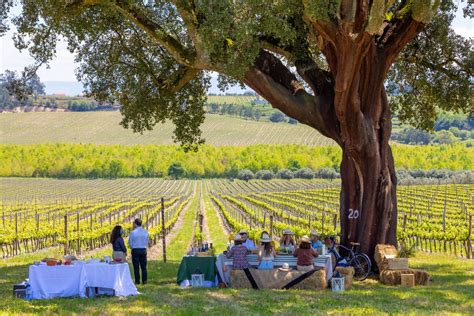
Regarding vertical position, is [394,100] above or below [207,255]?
above

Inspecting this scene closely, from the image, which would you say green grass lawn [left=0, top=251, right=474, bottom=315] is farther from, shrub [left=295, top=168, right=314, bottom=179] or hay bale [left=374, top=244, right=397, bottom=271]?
shrub [left=295, top=168, right=314, bottom=179]

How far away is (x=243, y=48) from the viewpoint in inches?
674

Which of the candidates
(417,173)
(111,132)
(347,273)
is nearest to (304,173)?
(417,173)

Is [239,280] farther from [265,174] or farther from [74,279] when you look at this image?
[265,174]

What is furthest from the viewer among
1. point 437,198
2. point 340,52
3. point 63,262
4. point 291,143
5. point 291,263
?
point 291,143

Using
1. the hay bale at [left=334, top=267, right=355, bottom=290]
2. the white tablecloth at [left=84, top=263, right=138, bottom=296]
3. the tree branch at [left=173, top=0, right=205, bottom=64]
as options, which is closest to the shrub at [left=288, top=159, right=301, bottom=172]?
the tree branch at [left=173, top=0, right=205, bottom=64]

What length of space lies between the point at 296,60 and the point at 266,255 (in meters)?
5.77

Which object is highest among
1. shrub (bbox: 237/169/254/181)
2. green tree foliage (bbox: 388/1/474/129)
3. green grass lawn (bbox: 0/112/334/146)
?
green grass lawn (bbox: 0/112/334/146)

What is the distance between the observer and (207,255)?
16.2 metres

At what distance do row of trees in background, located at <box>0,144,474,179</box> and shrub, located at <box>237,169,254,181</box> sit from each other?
1.05 meters

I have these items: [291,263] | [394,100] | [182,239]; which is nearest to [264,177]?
[182,239]

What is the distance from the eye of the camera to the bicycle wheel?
57.4ft

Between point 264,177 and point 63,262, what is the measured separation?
115m

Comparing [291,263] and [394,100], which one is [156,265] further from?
[394,100]
